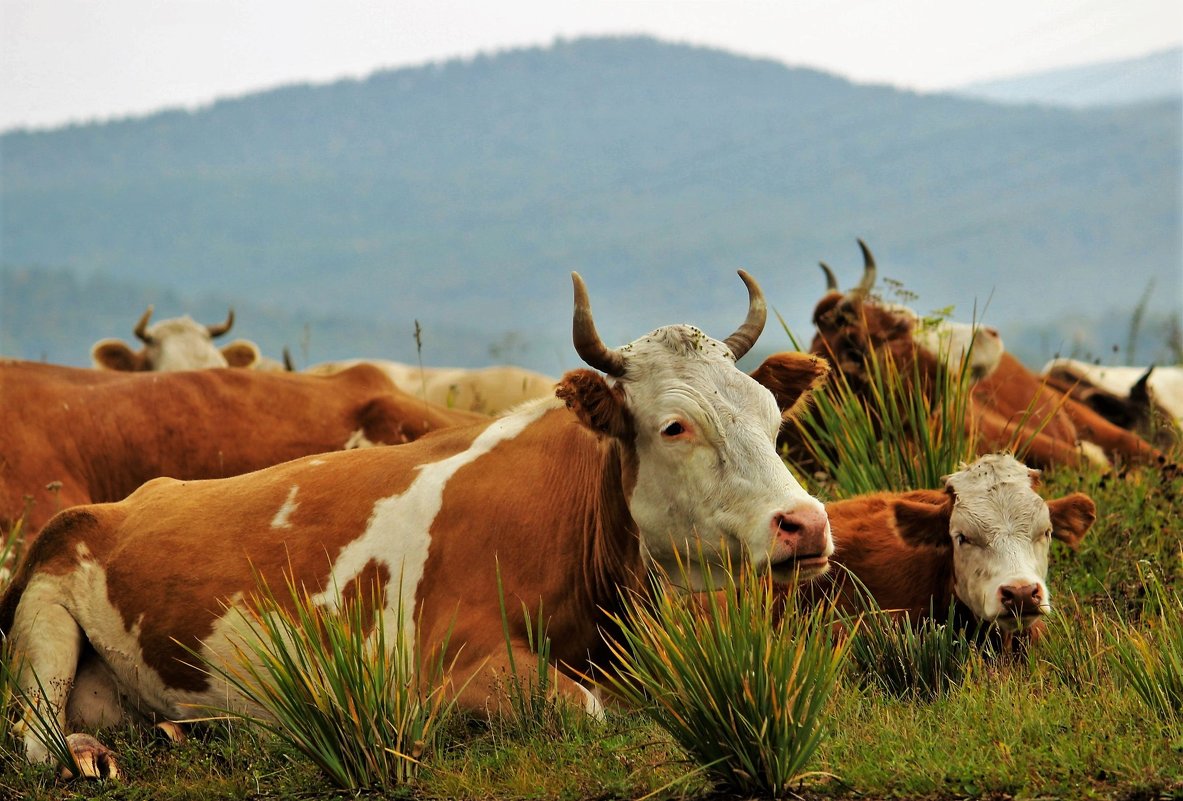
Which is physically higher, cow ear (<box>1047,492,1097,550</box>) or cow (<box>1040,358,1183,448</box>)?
cow ear (<box>1047,492,1097,550</box>)

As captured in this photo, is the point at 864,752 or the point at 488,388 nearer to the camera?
the point at 864,752

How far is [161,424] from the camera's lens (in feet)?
37.0

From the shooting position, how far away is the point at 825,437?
28.7 feet

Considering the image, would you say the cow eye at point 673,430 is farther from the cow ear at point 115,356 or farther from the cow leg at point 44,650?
the cow ear at point 115,356

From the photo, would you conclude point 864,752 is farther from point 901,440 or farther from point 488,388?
point 488,388

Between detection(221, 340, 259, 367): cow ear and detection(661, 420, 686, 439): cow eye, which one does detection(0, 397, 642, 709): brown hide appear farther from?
detection(221, 340, 259, 367): cow ear

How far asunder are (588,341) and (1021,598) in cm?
226

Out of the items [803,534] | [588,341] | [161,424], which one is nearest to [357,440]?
[161,424]

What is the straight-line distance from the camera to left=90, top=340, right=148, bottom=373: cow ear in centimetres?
1672

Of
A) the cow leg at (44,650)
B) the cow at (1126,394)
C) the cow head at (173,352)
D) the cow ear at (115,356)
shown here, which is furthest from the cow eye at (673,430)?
the cow head at (173,352)

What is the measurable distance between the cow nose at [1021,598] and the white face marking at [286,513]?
328 cm

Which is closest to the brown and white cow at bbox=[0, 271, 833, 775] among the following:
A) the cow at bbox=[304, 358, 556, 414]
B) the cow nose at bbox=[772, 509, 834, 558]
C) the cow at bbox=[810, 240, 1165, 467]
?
the cow nose at bbox=[772, 509, 834, 558]

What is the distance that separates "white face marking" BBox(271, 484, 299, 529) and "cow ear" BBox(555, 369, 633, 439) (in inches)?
64.1

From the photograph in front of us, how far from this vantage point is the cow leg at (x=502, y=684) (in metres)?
5.59
